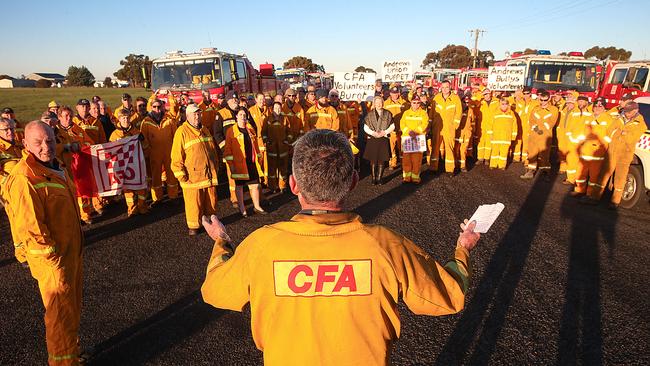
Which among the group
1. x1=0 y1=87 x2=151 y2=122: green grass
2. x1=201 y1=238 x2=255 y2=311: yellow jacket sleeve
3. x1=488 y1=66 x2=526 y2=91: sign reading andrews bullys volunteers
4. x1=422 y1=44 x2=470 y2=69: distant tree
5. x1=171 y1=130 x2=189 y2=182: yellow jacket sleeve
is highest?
x1=422 y1=44 x2=470 y2=69: distant tree

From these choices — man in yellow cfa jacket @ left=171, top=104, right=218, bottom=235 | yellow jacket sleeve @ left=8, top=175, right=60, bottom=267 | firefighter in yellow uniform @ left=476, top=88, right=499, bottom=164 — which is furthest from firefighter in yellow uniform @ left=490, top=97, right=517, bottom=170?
yellow jacket sleeve @ left=8, top=175, right=60, bottom=267

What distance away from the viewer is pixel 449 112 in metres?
9.27

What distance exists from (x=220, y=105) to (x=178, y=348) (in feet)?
27.1

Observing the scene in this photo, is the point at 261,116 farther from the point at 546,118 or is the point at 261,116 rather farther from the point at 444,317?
the point at 546,118

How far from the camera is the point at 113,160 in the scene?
668 centimetres

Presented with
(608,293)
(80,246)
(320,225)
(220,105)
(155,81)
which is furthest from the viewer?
(155,81)

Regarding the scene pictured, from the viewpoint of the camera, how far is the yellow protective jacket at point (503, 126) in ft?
32.5

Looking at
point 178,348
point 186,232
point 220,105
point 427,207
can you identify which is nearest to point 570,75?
point 427,207

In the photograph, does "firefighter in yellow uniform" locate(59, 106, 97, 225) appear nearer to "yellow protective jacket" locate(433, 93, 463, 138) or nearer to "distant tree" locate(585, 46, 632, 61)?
"yellow protective jacket" locate(433, 93, 463, 138)

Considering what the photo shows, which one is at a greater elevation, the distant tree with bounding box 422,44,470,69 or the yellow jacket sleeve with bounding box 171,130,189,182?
the distant tree with bounding box 422,44,470,69

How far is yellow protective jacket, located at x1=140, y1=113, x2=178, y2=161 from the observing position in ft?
24.4

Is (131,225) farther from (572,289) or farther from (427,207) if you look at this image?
(572,289)

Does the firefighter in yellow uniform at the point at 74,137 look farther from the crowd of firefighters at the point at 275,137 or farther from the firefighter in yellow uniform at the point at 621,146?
the firefighter in yellow uniform at the point at 621,146

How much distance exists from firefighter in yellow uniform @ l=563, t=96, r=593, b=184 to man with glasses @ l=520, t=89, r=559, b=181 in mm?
701
